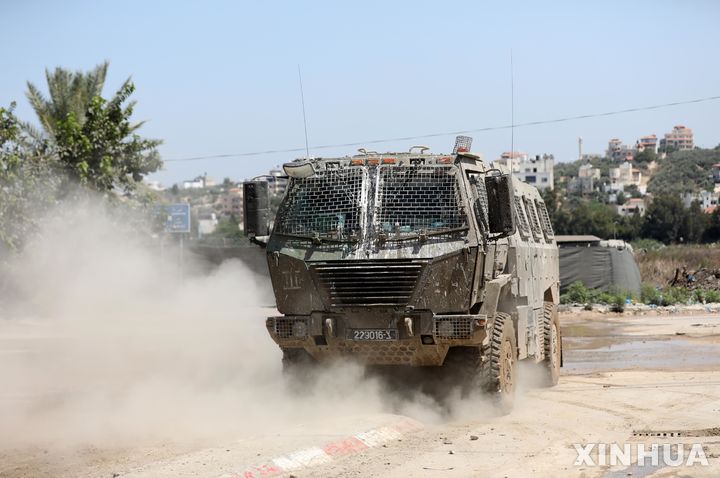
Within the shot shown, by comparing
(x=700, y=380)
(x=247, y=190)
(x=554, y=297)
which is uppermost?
(x=247, y=190)

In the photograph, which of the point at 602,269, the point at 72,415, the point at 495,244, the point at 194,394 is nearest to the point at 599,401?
the point at 495,244

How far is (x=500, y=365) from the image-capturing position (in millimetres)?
11680

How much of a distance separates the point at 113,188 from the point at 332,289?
23.3 metres

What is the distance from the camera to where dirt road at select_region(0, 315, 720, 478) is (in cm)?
883

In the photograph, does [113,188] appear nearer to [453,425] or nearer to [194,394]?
[194,394]

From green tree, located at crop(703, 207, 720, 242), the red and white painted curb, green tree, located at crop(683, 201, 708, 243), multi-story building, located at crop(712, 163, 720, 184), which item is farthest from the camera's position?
multi-story building, located at crop(712, 163, 720, 184)

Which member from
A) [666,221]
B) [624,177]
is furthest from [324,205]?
[624,177]

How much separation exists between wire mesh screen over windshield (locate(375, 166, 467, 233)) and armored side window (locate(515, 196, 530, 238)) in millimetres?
2410

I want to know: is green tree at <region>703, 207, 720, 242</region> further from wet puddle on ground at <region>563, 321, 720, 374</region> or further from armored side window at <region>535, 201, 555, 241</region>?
armored side window at <region>535, 201, 555, 241</region>

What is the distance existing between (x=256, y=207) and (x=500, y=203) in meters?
2.67

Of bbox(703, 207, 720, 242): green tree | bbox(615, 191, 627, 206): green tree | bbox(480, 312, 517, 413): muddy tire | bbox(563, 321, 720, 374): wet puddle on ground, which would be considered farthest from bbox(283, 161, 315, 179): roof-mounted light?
bbox(615, 191, 627, 206): green tree

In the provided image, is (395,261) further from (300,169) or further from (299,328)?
(300,169)

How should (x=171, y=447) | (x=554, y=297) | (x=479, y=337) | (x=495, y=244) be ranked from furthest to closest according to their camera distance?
(x=554, y=297), (x=495, y=244), (x=479, y=337), (x=171, y=447)

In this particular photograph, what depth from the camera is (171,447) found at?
9.99m
